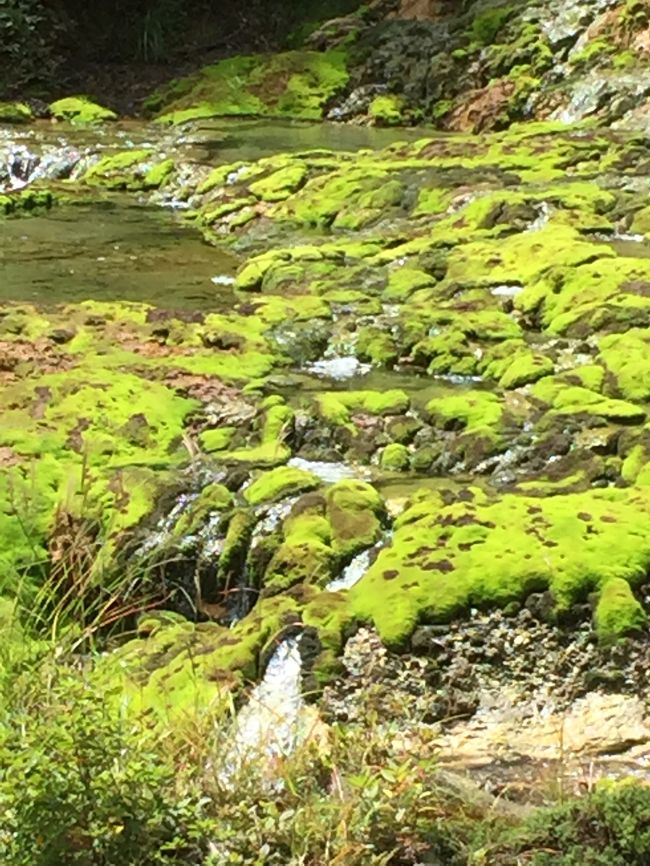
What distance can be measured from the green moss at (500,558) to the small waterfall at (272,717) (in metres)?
0.38

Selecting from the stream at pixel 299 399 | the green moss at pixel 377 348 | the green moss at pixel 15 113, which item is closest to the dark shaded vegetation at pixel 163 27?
the green moss at pixel 15 113

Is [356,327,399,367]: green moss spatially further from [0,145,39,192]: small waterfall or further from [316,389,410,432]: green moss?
[0,145,39,192]: small waterfall

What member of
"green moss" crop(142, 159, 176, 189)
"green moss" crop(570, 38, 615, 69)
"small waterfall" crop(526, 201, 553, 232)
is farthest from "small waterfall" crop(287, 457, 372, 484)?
"green moss" crop(570, 38, 615, 69)

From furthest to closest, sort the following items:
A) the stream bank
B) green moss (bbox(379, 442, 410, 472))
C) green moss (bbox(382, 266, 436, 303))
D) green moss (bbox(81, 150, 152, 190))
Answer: green moss (bbox(81, 150, 152, 190)) < green moss (bbox(382, 266, 436, 303)) < green moss (bbox(379, 442, 410, 472)) < the stream bank

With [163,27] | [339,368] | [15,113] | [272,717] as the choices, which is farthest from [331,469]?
[163,27]

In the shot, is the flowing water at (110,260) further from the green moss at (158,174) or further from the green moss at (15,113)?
the green moss at (15,113)

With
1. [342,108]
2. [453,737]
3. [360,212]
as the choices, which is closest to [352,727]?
[453,737]

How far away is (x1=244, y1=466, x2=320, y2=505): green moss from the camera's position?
570 centimetres

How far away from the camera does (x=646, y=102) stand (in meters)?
14.9

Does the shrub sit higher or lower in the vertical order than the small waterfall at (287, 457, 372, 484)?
higher

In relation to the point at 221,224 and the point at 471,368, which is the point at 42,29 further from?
the point at 471,368

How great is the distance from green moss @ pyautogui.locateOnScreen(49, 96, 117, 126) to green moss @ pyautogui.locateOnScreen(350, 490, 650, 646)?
15.8 metres

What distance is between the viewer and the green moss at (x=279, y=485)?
5.70 m

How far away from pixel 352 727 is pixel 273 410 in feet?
11.5
